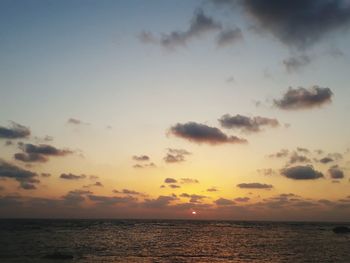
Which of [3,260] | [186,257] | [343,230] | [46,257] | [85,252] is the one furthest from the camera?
[343,230]

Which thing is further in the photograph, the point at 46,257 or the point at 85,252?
the point at 85,252

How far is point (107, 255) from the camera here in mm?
60219

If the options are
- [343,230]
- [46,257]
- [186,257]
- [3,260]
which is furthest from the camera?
[343,230]

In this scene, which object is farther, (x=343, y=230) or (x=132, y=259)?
(x=343, y=230)

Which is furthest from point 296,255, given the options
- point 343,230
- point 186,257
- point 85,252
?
point 343,230

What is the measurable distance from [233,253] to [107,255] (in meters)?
21.5

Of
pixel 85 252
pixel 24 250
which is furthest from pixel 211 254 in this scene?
pixel 24 250

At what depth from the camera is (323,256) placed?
62.9 meters

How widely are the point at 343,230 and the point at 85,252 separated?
124455mm

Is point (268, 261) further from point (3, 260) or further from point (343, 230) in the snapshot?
point (343, 230)

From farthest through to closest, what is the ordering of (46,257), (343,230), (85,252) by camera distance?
1. (343,230)
2. (85,252)
3. (46,257)

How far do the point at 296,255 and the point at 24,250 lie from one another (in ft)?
148

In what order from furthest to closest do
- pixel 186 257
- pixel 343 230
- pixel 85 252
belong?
1. pixel 343 230
2. pixel 85 252
3. pixel 186 257

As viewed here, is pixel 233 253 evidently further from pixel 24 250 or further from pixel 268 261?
pixel 24 250
